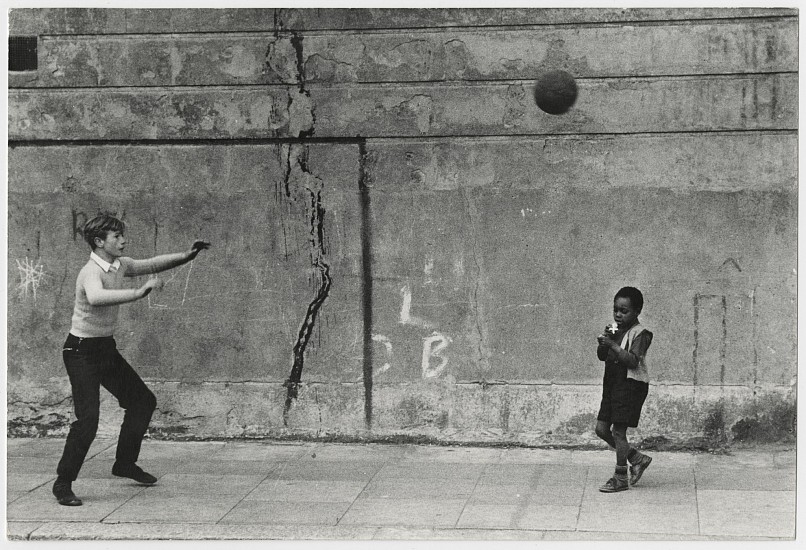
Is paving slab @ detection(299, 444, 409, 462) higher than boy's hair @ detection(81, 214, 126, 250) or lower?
lower

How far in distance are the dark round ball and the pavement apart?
2494 millimetres

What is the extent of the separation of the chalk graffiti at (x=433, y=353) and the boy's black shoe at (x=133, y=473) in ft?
7.10

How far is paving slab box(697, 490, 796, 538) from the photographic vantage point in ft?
19.1

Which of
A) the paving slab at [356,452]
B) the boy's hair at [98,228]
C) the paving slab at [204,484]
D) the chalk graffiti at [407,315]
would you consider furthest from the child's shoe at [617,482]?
the boy's hair at [98,228]

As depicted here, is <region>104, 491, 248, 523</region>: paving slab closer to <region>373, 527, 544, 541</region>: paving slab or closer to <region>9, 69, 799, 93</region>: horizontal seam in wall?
<region>373, 527, 544, 541</region>: paving slab

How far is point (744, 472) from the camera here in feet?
23.3

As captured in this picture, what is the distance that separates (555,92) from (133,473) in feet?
12.9

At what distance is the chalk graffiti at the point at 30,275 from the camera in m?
8.21

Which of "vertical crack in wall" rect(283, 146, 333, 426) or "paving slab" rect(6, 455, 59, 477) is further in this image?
"vertical crack in wall" rect(283, 146, 333, 426)

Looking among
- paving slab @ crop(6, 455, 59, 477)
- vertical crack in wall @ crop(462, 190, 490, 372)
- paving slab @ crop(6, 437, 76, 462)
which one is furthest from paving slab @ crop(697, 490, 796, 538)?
paving slab @ crop(6, 437, 76, 462)

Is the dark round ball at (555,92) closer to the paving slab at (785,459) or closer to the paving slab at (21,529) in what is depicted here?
the paving slab at (785,459)

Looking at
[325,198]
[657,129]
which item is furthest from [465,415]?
[657,129]

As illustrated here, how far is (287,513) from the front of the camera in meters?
6.29

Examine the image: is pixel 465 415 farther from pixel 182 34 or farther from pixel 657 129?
pixel 182 34
